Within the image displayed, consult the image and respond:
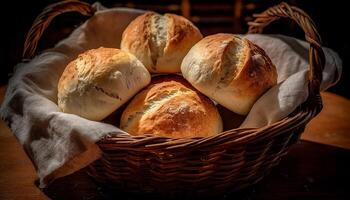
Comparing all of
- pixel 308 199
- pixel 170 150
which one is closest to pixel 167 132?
pixel 170 150

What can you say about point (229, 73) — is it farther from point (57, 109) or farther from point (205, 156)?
point (57, 109)

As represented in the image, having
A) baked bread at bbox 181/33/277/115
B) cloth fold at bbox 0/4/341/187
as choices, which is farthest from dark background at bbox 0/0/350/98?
baked bread at bbox 181/33/277/115

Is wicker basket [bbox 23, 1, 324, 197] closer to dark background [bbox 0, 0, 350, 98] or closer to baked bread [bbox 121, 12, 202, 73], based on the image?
baked bread [bbox 121, 12, 202, 73]

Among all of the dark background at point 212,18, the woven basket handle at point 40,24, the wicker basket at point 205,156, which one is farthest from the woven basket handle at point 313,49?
the dark background at point 212,18

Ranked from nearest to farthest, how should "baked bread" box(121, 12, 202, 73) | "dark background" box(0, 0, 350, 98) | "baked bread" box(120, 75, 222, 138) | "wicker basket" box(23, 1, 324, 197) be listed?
1. "wicker basket" box(23, 1, 324, 197)
2. "baked bread" box(120, 75, 222, 138)
3. "baked bread" box(121, 12, 202, 73)
4. "dark background" box(0, 0, 350, 98)

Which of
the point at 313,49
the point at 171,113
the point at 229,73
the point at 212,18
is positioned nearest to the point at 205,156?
the point at 171,113

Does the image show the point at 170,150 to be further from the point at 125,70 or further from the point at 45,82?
the point at 45,82
